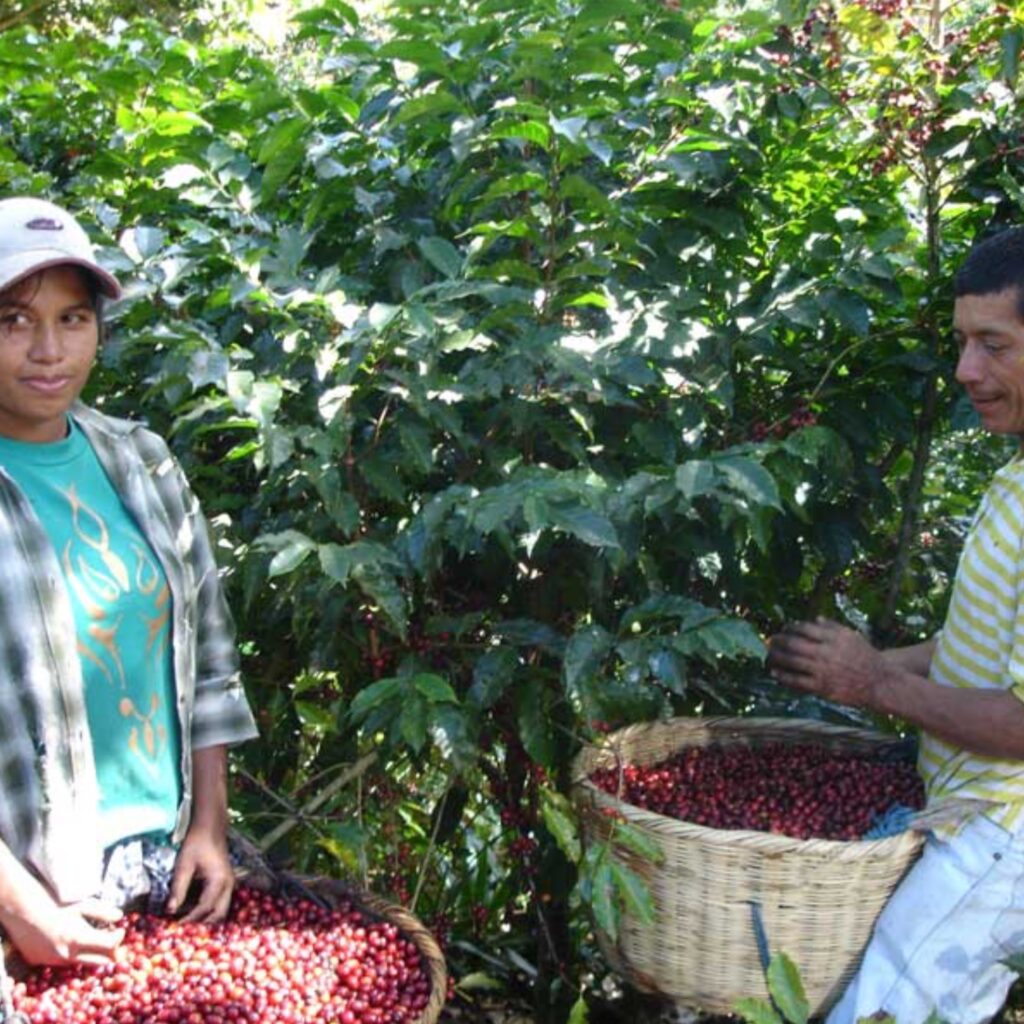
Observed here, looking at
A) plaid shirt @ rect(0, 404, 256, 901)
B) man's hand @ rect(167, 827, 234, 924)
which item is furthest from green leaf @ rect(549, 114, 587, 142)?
→ man's hand @ rect(167, 827, 234, 924)

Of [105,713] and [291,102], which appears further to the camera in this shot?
[291,102]

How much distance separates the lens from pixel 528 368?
237 cm

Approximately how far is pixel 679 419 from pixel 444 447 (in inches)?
16.9

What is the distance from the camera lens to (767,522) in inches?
96.0

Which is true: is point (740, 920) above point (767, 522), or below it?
below

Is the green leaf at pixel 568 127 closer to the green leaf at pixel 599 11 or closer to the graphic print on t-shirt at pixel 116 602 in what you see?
the green leaf at pixel 599 11

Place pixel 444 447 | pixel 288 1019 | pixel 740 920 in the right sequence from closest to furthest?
pixel 288 1019, pixel 740 920, pixel 444 447

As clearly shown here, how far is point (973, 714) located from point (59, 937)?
53.9 inches

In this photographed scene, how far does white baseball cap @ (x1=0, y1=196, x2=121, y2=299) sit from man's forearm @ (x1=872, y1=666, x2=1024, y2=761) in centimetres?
136

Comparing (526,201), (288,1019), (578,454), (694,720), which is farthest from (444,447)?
(288,1019)

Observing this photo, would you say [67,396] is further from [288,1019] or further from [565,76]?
[565,76]

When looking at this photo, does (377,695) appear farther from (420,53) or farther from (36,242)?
(420,53)

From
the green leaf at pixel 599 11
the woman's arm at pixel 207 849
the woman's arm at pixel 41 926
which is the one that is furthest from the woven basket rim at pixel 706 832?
the green leaf at pixel 599 11

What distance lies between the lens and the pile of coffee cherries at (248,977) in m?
1.74
